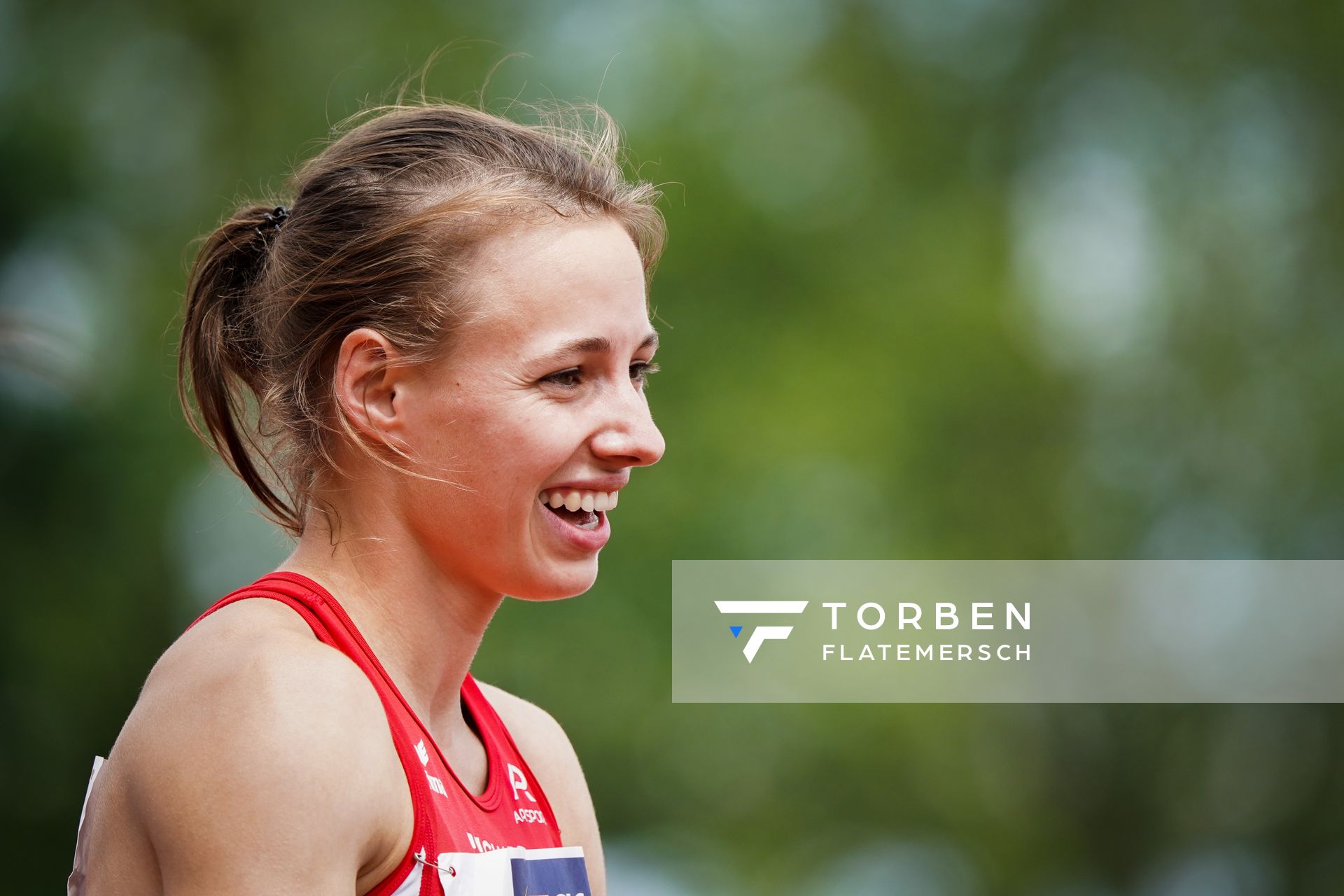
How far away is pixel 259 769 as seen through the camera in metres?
0.98

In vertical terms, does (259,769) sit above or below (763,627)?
below

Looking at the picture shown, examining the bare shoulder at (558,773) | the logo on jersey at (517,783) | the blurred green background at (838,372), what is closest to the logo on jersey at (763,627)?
the blurred green background at (838,372)

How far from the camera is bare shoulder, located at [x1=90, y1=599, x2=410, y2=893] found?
971 mm

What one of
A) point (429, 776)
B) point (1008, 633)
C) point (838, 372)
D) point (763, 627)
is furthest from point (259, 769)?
point (838, 372)

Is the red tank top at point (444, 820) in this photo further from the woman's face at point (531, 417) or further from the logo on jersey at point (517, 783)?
the woman's face at point (531, 417)

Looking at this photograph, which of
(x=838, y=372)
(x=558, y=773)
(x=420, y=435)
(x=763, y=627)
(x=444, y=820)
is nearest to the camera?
(x=444, y=820)

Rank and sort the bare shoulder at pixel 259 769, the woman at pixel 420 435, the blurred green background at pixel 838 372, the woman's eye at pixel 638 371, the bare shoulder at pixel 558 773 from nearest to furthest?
1. the bare shoulder at pixel 259 769
2. the woman at pixel 420 435
3. the woman's eye at pixel 638 371
4. the bare shoulder at pixel 558 773
5. the blurred green background at pixel 838 372

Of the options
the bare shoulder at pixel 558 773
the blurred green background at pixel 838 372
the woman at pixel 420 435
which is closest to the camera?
the woman at pixel 420 435

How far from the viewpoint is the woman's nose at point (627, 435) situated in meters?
1.28

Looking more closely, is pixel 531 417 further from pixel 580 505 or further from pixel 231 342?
pixel 231 342

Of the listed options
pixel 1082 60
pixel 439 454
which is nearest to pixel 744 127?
pixel 1082 60

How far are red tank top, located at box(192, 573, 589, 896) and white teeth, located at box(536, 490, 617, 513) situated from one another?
8.6 inches

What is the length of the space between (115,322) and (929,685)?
3736 mm

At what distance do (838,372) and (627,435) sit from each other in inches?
194
